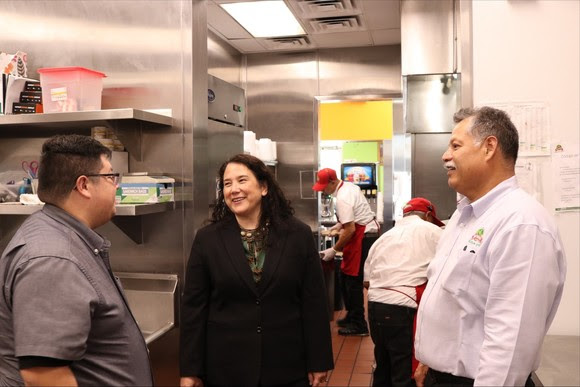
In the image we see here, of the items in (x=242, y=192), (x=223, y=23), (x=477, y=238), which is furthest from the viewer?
(x=223, y=23)

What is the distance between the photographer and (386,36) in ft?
19.5

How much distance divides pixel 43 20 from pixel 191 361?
2097 mm

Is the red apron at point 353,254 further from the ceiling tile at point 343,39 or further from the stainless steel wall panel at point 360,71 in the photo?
the ceiling tile at point 343,39

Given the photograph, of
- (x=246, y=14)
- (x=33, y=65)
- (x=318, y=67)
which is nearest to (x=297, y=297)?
(x=33, y=65)

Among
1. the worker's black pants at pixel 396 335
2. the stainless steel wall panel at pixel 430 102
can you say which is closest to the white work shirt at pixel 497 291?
the worker's black pants at pixel 396 335

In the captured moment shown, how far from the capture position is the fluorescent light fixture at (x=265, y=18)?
15.6 ft

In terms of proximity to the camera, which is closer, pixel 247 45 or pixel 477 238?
pixel 477 238

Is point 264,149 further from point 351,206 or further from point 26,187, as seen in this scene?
point 26,187

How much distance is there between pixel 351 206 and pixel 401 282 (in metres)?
2.18

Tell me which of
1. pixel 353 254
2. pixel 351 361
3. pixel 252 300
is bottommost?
pixel 351 361

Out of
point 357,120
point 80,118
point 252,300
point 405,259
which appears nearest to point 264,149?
point 357,120

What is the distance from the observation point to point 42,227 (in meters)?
1.52

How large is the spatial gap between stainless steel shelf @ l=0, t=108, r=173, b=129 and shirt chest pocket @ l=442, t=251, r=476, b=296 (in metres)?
1.57

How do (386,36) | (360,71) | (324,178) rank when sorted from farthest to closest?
(360,71) < (386,36) < (324,178)
